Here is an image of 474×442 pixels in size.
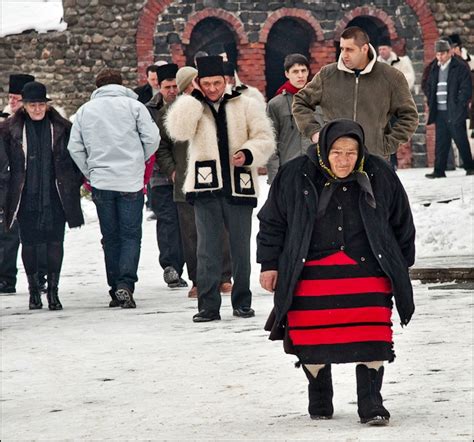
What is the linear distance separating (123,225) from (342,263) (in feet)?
17.1

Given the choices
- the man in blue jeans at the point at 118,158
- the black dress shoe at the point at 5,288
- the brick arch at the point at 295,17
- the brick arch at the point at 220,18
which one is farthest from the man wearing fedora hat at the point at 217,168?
the brick arch at the point at 295,17

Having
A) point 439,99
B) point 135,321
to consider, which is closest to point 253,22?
point 439,99

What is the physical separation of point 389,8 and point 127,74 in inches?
186

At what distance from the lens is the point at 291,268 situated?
6699 millimetres

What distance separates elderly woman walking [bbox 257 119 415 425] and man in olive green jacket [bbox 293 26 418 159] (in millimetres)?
3084

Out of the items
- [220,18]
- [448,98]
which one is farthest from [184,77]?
[220,18]

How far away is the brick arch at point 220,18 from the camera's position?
2716cm

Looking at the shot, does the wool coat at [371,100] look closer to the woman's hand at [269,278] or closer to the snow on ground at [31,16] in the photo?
the woman's hand at [269,278]

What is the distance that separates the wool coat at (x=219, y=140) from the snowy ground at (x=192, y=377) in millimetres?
891

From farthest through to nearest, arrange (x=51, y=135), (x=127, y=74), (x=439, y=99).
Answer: (x=127, y=74) → (x=439, y=99) → (x=51, y=135)

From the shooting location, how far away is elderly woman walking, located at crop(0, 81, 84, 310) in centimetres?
1171

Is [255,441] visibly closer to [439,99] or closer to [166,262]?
[166,262]

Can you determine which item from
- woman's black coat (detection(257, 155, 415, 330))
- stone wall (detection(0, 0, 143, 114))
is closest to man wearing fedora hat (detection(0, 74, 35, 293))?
woman's black coat (detection(257, 155, 415, 330))

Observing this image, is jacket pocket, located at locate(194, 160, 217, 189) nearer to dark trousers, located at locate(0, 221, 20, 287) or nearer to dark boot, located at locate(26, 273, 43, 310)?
dark boot, located at locate(26, 273, 43, 310)
